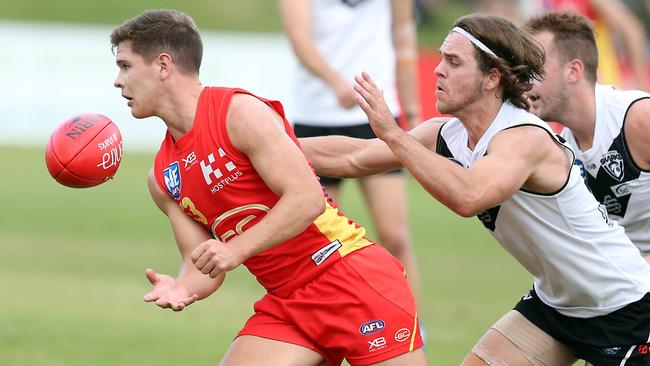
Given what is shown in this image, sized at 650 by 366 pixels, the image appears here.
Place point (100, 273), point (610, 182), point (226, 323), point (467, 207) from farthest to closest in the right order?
point (100, 273), point (226, 323), point (610, 182), point (467, 207)

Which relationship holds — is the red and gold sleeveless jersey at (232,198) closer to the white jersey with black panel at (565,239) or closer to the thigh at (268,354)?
the thigh at (268,354)

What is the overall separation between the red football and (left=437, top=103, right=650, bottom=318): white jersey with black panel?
1517 millimetres

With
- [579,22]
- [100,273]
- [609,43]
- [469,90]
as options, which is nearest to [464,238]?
[609,43]

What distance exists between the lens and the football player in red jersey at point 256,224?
17.0 feet

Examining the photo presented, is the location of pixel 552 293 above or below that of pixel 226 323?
above

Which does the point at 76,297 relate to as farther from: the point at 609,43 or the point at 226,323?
the point at 609,43

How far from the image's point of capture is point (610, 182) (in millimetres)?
5871

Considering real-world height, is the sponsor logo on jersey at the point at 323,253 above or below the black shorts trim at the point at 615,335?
above

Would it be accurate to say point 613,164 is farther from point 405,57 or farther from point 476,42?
point 405,57

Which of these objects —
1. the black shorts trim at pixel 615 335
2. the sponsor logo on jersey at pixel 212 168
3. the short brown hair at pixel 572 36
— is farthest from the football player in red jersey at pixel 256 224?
the short brown hair at pixel 572 36

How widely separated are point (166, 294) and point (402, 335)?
105 centimetres

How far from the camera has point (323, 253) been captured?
534 cm

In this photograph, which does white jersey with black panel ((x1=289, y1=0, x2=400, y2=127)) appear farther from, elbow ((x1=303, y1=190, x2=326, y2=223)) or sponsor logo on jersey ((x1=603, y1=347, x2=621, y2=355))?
elbow ((x1=303, y1=190, x2=326, y2=223))

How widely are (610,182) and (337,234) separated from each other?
4.72 feet
